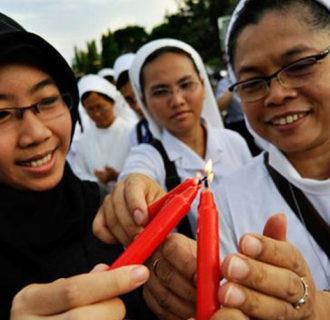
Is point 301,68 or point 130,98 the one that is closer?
point 301,68

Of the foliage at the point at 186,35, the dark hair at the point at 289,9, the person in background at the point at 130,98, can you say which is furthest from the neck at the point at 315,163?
the foliage at the point at 186,35

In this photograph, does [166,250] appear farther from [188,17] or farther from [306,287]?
[188,17]

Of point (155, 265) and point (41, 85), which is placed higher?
point (41, 85)

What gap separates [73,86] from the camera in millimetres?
1833

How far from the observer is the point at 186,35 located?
47281 mm

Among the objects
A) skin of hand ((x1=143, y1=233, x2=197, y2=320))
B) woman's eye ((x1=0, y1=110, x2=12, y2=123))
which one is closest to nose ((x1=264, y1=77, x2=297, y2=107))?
skin of hand ((x1=143, y1=233, x2=197, y2=320))

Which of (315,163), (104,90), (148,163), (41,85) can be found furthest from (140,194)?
(104,90)

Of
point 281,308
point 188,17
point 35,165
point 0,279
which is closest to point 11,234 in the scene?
point 0,279

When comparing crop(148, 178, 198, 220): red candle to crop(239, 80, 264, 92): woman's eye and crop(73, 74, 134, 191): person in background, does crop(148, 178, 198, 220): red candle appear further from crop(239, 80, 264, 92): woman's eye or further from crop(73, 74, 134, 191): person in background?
crop(73, 74, 134, 191): person in background

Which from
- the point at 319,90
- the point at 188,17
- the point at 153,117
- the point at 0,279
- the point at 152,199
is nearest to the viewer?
the point at 152,199

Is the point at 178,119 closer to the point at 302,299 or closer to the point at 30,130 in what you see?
the point at 30,130

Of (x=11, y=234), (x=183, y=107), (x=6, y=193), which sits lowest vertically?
(x=11, y=234)

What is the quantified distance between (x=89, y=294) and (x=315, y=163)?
4.61ft

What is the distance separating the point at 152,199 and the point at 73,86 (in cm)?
95
